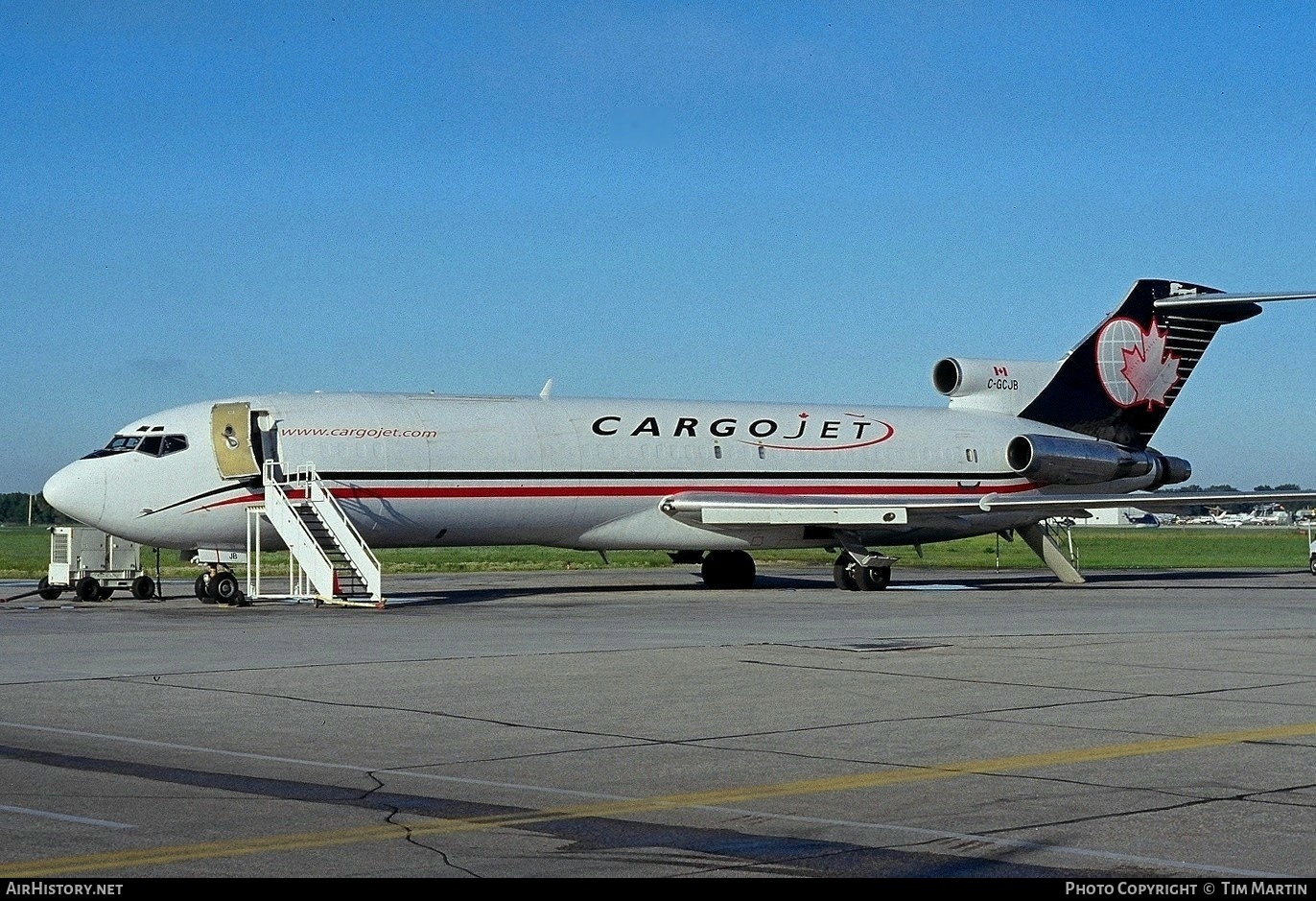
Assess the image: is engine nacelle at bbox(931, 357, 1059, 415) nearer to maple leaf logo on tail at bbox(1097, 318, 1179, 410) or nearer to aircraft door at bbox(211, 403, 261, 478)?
maple leaf logo on tail at bbox(1097, 318, 1179, 410)

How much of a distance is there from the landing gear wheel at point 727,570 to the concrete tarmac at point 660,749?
46.3 ft

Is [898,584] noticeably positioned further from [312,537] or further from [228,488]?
[228,488]

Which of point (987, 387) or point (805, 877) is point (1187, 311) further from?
point (805, 877)

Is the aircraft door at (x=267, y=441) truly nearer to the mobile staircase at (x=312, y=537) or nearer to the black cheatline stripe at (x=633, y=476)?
the mobile staircase at (x=312, y=537)

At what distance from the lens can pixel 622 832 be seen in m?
8.10

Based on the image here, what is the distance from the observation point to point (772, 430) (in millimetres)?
35469

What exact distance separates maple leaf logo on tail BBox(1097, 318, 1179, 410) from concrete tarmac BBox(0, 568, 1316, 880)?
17.7m

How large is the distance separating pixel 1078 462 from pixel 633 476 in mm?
11586

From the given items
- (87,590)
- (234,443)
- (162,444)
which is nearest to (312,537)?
(234,443)

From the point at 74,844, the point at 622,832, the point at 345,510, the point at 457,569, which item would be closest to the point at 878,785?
the point at 622,832

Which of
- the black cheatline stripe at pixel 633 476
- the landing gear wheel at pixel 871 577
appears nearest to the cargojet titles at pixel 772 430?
A: the black cheatline stripe at pixel 633 476

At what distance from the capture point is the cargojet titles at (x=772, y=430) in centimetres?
3362

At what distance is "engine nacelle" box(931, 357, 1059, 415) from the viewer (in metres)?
39.8

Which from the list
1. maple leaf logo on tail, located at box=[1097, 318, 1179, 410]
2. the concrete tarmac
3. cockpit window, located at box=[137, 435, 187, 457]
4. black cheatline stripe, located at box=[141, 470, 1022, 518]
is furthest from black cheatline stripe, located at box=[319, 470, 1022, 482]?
the concrete tarmac
